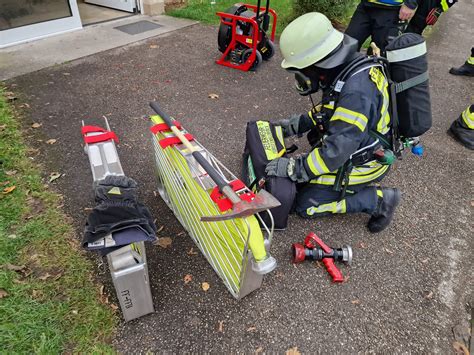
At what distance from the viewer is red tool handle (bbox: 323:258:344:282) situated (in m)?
2.51

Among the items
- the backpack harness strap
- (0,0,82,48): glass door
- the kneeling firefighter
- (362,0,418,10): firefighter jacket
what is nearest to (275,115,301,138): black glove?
the kneeling firefighter

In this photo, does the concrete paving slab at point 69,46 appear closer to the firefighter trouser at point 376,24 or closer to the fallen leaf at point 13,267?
the fallen leaf at point 13,267

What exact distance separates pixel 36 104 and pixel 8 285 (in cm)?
277

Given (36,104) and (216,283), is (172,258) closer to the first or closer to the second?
(216,283)

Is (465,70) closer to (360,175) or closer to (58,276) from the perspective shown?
(360,175)

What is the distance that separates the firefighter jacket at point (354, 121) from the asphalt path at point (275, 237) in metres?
0.79

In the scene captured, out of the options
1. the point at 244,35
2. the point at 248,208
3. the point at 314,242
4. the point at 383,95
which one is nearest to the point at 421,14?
the point at 244,35

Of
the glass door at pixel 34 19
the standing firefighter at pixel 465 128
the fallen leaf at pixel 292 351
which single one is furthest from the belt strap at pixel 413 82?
the glass door at pixel 34 19

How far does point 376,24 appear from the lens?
416 cm

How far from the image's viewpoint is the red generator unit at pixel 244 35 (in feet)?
16.5

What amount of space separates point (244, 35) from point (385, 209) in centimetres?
369

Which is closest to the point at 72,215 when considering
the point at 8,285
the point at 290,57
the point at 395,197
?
the point at 8,285

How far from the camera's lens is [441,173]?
3.84 meters

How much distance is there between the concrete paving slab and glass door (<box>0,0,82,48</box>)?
0.14m
